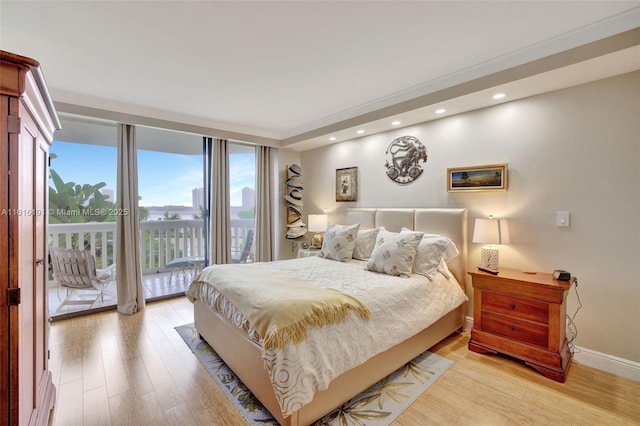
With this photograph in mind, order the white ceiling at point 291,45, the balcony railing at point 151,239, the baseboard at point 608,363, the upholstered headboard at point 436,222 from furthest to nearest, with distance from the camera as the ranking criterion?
the balcony railing at point 151,239, the upholstered headboard at point 436,222, the baseboard at point 608,363, the white ceiling at point 291,45

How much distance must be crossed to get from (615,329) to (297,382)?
2.58 metres

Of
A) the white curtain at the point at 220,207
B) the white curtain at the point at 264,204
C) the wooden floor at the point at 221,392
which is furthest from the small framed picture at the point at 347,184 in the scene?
the wooden floor at the point at 221,392

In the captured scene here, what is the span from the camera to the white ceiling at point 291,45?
1.83 meters

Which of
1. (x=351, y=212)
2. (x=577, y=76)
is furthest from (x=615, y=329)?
(x=351, y=212)

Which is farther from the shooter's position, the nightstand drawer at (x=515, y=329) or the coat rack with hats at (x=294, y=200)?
the coat rack with hats at (x=294, y=200)

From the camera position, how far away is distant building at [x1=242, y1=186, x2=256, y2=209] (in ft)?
16.4

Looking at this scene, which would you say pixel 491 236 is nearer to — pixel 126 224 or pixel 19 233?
pixel 19 233

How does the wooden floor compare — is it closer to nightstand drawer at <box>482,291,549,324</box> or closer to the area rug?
the area rug

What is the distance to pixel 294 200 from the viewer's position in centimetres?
507

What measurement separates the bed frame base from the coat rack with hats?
96.9 inches

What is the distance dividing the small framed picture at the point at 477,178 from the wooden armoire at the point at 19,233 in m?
3.31

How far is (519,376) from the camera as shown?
7.40 feet

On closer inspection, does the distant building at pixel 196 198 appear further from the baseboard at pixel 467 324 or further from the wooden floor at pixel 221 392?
the baseboard at pixel 467 324

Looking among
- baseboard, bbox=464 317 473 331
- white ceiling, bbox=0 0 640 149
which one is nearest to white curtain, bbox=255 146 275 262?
white ceiling, bbox=0 0 640 149
